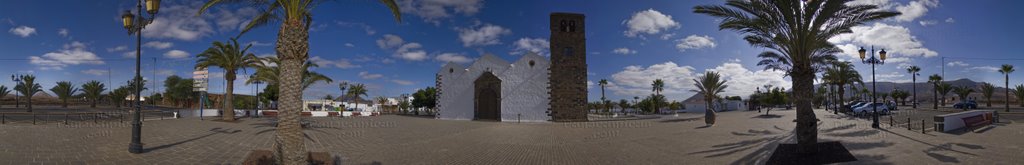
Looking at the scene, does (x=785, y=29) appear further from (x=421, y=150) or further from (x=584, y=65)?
(x=584, y=65)

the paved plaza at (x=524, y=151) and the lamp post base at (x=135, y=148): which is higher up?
the lamp post base at (x=135, y=148)

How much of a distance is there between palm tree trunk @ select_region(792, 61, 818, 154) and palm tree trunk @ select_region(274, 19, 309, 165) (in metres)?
9.71

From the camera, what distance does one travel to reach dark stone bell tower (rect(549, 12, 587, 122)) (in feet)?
96.3

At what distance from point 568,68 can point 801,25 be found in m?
19.3

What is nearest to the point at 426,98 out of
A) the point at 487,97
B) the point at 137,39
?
the point at 487,97

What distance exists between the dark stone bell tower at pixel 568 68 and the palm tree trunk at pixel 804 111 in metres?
18.6

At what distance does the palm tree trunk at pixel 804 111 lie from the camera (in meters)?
9.94

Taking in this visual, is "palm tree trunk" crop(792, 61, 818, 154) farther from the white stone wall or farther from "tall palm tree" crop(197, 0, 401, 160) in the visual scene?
the white stone wall

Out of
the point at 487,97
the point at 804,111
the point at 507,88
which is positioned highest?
the point at 507,88

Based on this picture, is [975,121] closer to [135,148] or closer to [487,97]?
[487,97]

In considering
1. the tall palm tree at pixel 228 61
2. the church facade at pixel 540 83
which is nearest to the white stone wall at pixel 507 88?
the church facade at pixel 540 83

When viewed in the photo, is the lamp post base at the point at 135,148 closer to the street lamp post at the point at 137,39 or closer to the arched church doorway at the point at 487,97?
the street lamp post at the point at 137,39

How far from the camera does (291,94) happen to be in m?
7.49

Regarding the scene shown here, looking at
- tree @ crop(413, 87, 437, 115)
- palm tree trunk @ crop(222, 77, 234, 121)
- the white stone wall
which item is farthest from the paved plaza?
tree @ crop(413, 87, 437, 115)
